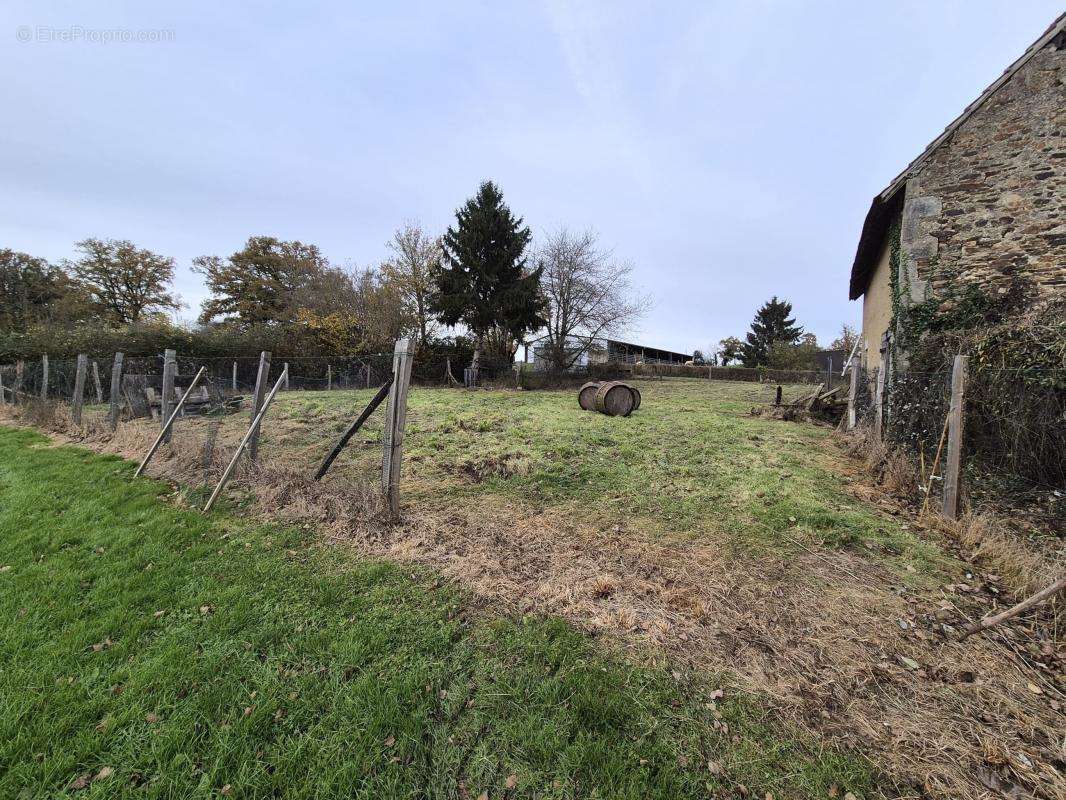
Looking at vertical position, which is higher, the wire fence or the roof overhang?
the roof overhang

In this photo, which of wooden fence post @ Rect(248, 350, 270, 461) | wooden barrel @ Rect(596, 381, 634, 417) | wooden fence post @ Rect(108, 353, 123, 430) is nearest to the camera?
wooden fence post @ Rect(248, 350, 270, 461)

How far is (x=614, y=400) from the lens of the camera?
10578mm

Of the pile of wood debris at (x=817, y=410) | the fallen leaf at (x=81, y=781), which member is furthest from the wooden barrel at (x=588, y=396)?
the fallen leaf at (x=81, y=781)

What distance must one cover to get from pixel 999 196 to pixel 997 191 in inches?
4.0

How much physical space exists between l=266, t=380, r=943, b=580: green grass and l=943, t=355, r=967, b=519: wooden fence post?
2.22ft

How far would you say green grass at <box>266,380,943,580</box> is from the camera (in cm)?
432

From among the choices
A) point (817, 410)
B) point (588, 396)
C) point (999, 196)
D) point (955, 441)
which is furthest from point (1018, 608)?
point (817, 410)

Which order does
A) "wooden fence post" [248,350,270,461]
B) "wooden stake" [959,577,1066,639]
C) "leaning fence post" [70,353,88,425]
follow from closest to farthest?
"wooden stake" [959,577,1066,639] → "wooden fence post" [248,350,270,461] → "leaning fence post" [70,353,88,425]

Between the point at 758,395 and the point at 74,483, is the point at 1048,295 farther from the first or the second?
the point at 74,483

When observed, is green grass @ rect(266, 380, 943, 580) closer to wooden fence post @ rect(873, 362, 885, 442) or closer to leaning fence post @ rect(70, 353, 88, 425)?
wooden fence post @ rect(873, 362, 885, 442)

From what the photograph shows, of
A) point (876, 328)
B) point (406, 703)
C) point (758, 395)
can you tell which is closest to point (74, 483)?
point (406, 703)

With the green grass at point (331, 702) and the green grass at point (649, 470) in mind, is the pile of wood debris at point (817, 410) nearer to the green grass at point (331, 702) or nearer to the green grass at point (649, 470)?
the green grass at point (649, 470)

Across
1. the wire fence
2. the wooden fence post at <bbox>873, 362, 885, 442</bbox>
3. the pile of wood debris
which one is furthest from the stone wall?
the pile of wood debris

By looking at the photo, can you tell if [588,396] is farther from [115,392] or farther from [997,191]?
[115,392]
